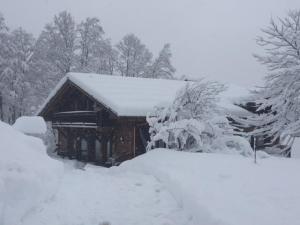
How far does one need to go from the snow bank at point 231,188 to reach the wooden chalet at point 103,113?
681cm

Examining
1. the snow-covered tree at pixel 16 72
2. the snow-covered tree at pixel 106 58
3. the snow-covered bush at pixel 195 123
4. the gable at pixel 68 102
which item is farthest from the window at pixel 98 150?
the snow-covered tree at pixel 16 72

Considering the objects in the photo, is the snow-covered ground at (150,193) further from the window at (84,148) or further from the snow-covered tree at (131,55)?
the snow-covered tree at (131,55)

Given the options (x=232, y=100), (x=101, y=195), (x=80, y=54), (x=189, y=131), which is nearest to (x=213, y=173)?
(x=101, y=195)

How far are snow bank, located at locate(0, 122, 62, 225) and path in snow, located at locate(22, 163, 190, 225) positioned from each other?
195 millimetres

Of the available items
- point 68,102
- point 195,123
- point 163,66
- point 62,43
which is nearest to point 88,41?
point 62,43

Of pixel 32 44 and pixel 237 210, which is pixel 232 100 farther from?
pixel 32 44

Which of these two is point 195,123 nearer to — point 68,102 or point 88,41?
point 68,102

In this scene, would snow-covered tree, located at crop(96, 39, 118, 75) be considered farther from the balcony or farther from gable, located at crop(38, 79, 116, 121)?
the balcony

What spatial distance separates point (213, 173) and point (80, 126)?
13.0m

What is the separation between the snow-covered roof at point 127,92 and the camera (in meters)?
16.1

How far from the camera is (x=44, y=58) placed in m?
34.6

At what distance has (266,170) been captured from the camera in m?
7.84

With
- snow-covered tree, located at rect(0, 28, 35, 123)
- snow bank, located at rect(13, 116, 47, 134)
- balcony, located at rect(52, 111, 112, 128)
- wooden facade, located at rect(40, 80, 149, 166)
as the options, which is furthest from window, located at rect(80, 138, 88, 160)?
snow-covered tree, located at rect(0, 28, 35, 123)

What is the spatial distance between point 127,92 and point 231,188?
12.3 m
